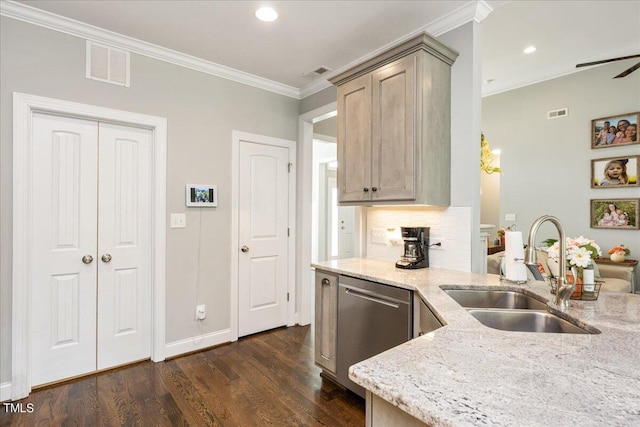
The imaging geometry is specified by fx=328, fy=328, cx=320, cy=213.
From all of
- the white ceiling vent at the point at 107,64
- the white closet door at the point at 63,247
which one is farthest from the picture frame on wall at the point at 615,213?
the white closet door at the point at 63,247

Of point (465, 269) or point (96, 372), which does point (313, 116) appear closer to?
point (465, 269)

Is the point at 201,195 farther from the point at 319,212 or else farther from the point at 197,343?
the point at 319,212

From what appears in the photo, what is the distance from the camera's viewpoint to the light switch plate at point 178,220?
3008 millimetres

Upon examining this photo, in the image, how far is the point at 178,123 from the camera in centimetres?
304

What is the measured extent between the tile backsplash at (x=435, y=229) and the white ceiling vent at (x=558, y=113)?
320 cm

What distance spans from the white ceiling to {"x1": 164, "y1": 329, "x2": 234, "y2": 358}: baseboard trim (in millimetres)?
2656

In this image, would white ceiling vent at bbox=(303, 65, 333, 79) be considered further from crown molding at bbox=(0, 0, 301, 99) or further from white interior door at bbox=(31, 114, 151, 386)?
white interior door at bbox=(31, 114, 151, 386)

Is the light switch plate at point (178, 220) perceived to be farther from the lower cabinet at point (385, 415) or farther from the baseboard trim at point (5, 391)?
the lower cabinet at point (385, 415)

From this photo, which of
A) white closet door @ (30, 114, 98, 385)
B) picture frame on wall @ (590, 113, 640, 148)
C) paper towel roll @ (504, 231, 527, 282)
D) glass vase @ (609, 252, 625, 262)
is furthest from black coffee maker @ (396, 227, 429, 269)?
picture frame on wall @ (590, 113, 640, 148)

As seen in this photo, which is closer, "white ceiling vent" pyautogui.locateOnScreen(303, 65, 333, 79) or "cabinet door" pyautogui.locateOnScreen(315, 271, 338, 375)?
"cabinet door" pyautogui.locateOnScreen(315, 271, 338, 375)

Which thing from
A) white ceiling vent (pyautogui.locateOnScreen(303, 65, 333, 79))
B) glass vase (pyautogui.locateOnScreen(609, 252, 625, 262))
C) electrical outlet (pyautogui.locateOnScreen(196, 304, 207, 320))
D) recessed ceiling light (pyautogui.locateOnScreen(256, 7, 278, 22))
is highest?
white ceiling vent (pyautogui.locateOnScreen(303, 65, 333, 79))

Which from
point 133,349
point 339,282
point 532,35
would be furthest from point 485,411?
point 532,35

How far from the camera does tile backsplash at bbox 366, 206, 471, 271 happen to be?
2385 millimetres

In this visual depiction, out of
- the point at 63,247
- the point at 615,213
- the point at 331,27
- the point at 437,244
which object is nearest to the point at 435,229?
the point at 437,244
